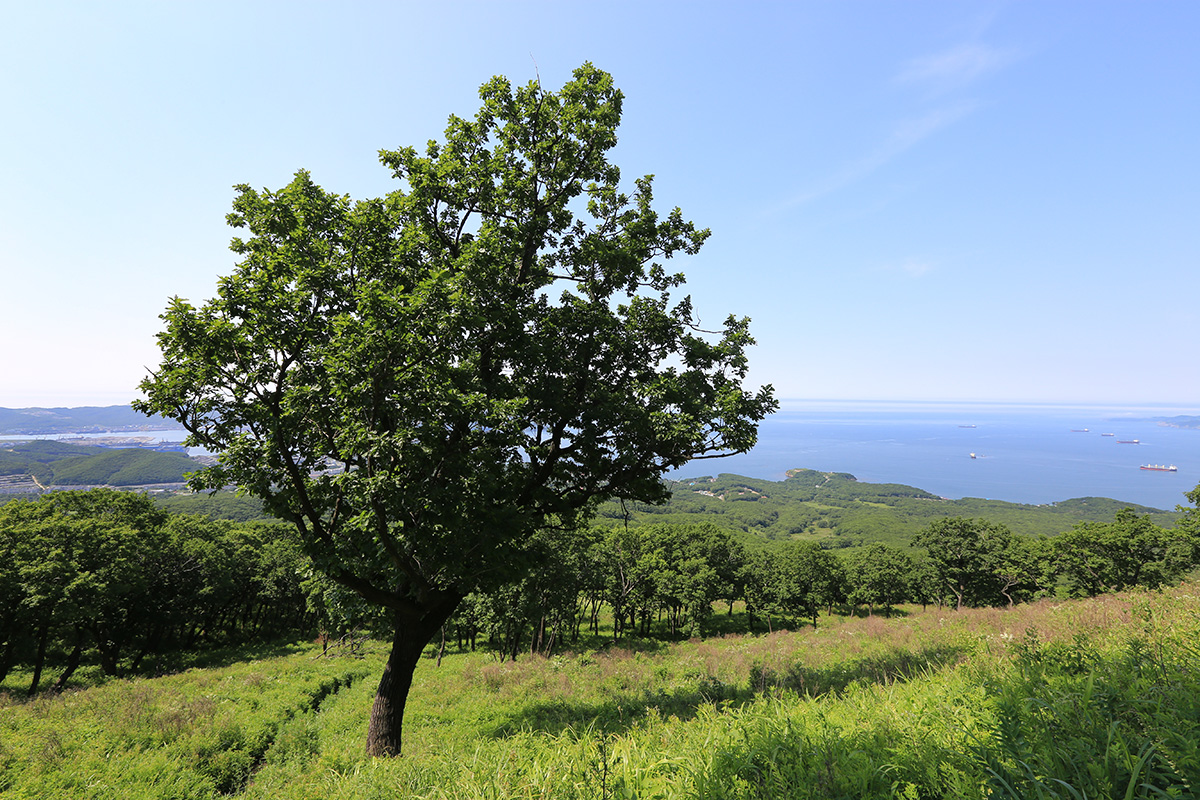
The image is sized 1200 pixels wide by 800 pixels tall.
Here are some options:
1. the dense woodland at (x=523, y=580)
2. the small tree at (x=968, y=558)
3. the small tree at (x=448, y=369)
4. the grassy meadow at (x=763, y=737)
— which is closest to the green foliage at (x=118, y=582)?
the dense woodland at (x=523, y=580)

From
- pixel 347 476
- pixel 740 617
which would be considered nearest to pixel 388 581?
pixel 347 476

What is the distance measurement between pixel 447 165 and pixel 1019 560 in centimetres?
8502

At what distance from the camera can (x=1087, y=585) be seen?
53.4 meters

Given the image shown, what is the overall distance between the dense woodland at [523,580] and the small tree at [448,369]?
5.69ft

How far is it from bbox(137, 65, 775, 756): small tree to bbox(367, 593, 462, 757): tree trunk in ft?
0.16

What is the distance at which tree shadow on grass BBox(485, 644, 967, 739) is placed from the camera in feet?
33.6

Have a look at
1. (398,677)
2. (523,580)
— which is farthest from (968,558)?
(398,677)

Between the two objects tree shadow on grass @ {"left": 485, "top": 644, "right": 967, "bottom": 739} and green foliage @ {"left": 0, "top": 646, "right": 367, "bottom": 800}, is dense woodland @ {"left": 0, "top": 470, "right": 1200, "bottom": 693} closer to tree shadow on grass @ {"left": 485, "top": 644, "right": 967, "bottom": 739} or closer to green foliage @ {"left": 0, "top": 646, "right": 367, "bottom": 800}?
tree shadow on grass @ {"left": 485, "top": 644, "right": 967, "bottom": 739}

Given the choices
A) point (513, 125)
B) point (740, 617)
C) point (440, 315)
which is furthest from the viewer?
point (740, 617)

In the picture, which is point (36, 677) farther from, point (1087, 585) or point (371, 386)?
point (1087, 585)

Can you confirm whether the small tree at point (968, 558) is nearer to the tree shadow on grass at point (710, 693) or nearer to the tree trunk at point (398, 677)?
the tree shadow on grass at point (710, 693)

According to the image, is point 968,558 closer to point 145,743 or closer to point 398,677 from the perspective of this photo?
point 398,677

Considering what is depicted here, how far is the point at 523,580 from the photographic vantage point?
65.5 feet

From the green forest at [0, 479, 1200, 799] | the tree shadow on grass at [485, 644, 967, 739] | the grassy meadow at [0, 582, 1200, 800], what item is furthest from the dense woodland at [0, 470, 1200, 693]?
the grassy meadow at [0, 582, 1200, 800]
